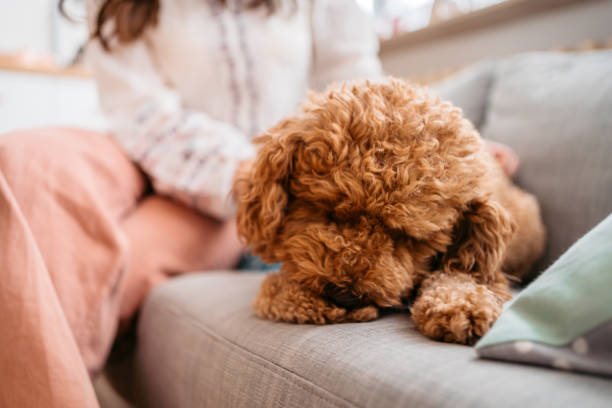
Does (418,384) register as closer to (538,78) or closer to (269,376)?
(269,376)

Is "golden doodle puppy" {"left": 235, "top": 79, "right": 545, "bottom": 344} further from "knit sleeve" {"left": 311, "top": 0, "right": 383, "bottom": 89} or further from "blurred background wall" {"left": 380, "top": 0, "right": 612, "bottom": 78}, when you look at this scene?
"blurred background wall" {"left": 380, "top": 0, "right": 612, "bottom": 78}

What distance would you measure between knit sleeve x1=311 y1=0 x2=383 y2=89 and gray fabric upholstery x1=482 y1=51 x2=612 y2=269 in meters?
0.67

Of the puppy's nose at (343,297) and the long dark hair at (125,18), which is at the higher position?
the long dark hair at (125,18)

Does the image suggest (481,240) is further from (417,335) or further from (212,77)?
(212,77)

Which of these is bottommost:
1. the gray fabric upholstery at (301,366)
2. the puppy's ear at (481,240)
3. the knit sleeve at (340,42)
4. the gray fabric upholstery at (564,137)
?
the gray fabric upholstery at (301,366)

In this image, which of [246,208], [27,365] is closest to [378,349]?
[246,208]

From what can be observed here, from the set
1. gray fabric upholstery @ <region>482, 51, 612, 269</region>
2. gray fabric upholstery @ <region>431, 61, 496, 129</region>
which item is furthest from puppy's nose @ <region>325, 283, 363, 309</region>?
gray fabric upholstery @ <region>431, 61, 496, 129</region>

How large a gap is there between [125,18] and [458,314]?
5.25 ft

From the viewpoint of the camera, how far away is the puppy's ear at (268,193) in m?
1.14

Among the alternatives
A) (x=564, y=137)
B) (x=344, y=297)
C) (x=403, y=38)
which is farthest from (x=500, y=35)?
(x=344, y=297)

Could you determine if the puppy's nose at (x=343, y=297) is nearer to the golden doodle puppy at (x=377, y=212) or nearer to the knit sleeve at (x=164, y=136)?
the golden doodle puppy at (x=377, y=212)

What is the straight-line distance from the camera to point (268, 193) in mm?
1151

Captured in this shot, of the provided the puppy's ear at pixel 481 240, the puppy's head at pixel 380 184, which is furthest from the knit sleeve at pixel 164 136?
the puppy's ear at pixel 481 240

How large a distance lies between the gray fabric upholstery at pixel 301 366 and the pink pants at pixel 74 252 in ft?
0.48
